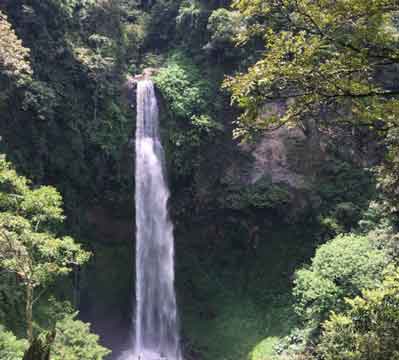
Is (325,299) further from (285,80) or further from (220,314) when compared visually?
(285,80)

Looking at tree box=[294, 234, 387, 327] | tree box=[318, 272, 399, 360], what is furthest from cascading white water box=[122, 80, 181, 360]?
tree box=[318, 272, 399, 360]

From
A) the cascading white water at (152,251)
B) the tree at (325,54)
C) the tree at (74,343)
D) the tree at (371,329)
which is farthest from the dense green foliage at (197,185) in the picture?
the tree at (325,54)

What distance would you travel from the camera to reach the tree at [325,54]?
4.35 m

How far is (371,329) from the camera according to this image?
6.24 metres

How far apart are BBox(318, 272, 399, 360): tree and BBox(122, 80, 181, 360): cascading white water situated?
11.2 m

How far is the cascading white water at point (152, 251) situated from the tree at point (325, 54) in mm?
14081

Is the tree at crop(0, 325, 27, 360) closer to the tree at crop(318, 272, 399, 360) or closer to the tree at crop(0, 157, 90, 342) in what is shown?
the tree at crop(0, 157, 90, 342)

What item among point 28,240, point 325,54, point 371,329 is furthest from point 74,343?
point 325,54

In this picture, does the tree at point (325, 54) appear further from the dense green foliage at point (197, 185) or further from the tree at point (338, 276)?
the tree at point (338, 276)

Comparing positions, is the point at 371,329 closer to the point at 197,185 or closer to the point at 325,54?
the point at 325,54

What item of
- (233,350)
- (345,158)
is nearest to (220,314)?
(233,350)

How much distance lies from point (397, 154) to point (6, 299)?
10233 mm

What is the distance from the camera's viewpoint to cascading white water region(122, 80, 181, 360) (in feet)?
56.6

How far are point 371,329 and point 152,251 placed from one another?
42.1ft
